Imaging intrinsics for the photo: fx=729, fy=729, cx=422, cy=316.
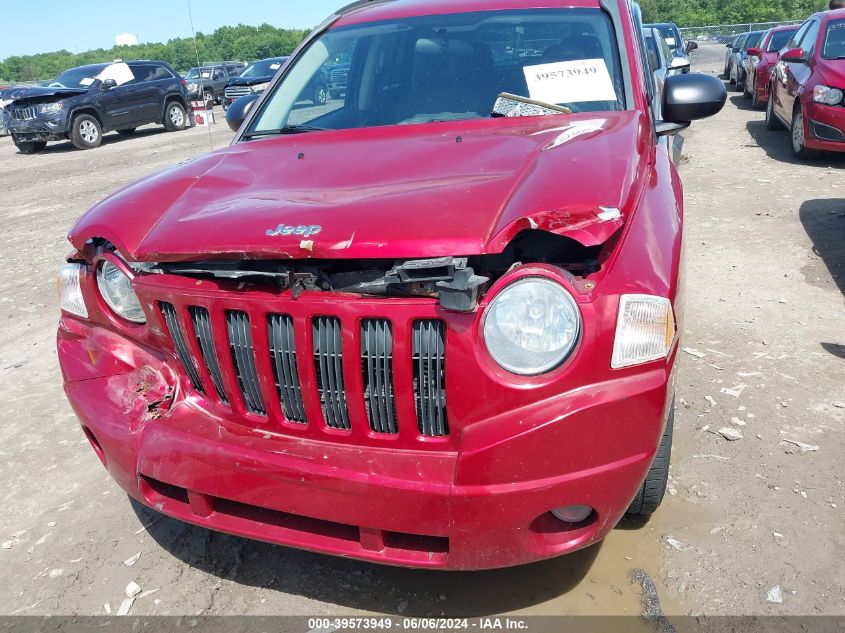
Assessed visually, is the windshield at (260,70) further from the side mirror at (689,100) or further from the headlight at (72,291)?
the headlight at (72,291)

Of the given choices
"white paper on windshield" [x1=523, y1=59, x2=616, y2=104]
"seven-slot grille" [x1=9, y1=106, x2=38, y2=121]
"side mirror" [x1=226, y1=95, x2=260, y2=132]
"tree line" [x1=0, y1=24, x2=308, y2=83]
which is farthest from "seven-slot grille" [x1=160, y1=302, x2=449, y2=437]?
"tree line" [x1=0, y1=24, x2=308, y2=83]

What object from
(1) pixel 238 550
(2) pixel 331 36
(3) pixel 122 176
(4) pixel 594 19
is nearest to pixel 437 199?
(1) pixel 238 550

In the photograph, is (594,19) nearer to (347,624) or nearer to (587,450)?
(587,450)

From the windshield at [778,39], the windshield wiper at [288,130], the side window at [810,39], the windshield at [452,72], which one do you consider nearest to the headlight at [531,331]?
the windshield at [452,72]

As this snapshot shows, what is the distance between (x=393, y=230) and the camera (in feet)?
6.39

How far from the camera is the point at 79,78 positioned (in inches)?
647

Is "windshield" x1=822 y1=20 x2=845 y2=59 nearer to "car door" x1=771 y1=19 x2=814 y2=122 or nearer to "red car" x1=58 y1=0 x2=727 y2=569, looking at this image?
"car door" x1=771 y1=19 x2=814 y2=122

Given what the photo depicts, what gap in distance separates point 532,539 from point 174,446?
1.08 m

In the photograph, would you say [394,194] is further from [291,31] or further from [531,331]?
[291,31]

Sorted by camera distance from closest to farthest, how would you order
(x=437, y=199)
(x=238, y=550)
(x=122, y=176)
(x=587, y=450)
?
(x=587, y=450), (x=437, y=199), (x=238, y=550), (x=122, y=176)

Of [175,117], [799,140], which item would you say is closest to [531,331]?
[799,140]

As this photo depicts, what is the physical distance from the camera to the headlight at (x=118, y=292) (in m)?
2.47

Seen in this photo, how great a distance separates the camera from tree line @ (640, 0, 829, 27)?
57500 mm

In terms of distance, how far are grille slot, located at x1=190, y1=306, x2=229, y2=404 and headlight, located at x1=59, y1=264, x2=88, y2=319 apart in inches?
24.1
